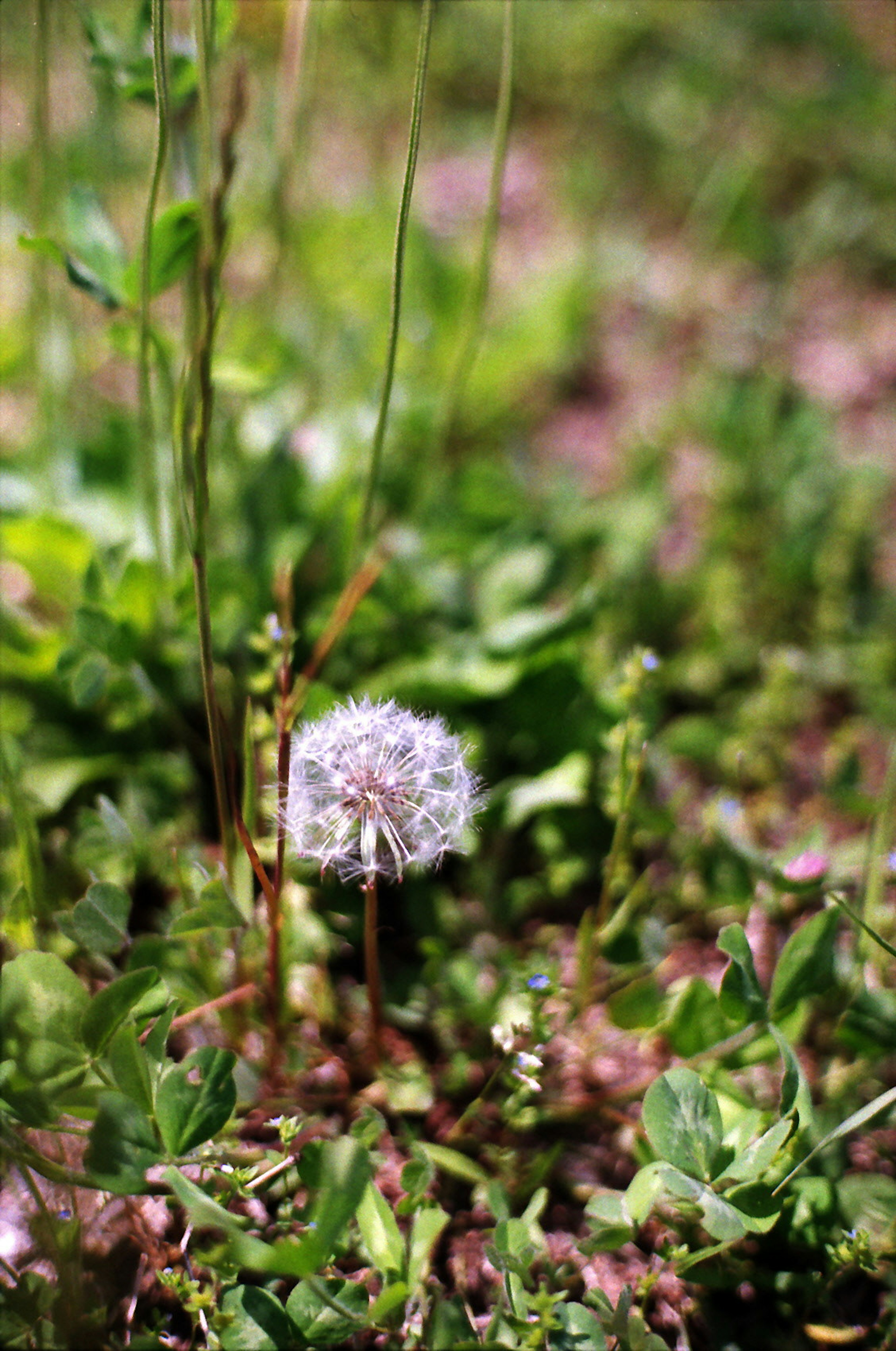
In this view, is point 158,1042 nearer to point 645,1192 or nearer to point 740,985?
point 645,1192

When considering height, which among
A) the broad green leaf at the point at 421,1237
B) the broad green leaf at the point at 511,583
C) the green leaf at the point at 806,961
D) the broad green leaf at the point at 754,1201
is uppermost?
the broad green leaf at the point at 511,583

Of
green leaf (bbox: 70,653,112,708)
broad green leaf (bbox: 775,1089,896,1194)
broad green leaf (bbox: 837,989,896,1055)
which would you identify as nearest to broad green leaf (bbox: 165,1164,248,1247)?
broad green leaf (bbox: 775,1089,896,1194)

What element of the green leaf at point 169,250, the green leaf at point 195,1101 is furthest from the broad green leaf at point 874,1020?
the green leaf at point 169,250

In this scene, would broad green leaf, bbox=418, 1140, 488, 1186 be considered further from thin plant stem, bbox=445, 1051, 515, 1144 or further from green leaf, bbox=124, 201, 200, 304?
green leaf, bbox=124, 201, 200, 304

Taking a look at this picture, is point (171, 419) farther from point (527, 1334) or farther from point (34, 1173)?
point (527, 1334)

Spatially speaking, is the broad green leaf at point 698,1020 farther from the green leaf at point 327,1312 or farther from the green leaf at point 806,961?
the green leaf at point 327,1312

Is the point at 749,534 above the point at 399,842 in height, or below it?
above

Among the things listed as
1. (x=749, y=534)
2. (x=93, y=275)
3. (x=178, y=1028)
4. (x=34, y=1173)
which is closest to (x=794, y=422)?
(x=749, y=534)
